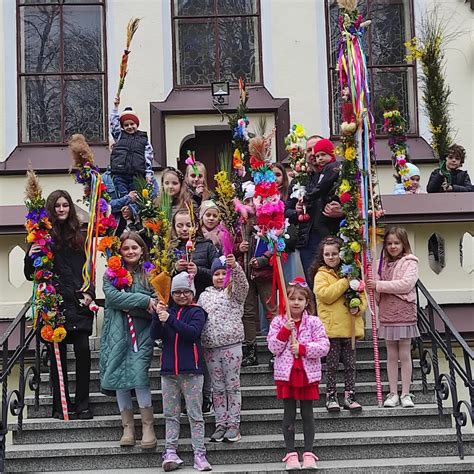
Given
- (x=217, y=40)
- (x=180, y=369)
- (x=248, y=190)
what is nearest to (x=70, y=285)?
(x=180, y=369)

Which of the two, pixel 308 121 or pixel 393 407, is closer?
pixel 393 407

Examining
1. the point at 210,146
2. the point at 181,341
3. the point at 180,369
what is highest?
the point at 210,146

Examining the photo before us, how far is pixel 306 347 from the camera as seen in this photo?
7.52m

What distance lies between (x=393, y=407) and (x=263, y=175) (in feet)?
7.94

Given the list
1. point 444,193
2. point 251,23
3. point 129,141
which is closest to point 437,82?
point 444,193

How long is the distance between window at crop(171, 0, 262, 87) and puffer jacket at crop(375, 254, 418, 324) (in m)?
4.27

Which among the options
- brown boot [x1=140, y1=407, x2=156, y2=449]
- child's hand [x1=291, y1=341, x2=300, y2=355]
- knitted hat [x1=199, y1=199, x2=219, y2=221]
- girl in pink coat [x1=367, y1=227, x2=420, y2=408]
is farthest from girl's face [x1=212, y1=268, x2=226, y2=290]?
girl in pink coat [x1=367, y1=227, x2=420, y2=408]

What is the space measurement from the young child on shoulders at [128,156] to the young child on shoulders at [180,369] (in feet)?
6.77

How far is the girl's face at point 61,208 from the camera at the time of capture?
8.38 m

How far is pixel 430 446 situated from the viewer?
26.3ft

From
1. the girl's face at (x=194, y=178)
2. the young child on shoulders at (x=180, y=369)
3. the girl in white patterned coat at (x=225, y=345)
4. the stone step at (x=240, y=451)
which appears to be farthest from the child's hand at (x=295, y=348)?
the girl's face at (x=194, y=178)

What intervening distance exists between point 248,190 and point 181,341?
1629 mm

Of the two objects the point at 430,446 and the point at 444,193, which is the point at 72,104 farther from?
the point at 430,446

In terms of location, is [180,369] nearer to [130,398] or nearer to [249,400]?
[130,398]
